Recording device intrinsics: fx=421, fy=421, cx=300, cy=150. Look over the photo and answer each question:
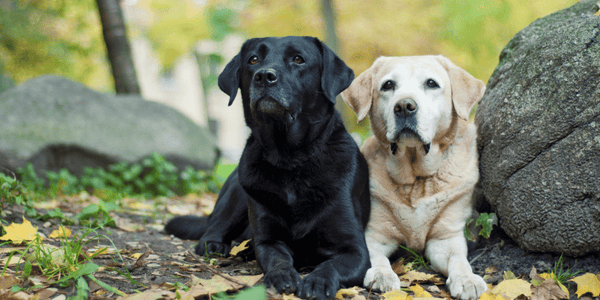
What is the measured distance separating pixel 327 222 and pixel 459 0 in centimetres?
1184

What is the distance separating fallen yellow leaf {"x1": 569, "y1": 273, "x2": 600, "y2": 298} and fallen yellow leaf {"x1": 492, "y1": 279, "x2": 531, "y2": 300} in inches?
9.8

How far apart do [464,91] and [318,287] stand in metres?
1.66

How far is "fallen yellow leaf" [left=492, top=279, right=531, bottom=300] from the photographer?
2.22 metres

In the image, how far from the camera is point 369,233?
291 cm

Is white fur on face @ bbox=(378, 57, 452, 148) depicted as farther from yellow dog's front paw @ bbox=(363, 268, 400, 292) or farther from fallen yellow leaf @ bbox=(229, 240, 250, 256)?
fallen yellow leaf @ bbox=(229, 240, 250, 256)

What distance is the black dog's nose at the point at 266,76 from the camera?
251 centimetres

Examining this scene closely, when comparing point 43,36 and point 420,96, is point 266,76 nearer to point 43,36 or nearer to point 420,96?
point 420,96

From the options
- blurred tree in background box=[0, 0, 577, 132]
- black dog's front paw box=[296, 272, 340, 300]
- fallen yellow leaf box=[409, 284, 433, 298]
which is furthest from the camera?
blurred tree in background box=[0, 0, 577, 132]

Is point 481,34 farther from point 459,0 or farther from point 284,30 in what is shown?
point 284,30

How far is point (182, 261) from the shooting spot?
2691mm

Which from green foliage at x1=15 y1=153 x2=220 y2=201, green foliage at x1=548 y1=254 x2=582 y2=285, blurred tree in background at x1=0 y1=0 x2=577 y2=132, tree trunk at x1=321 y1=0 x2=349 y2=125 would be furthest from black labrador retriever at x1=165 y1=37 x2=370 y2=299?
tree trunk at x1=321 y1=0 x2=349 y2=125

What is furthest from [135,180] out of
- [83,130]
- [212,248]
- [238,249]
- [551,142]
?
[551,142]

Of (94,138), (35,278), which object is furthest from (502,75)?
(94,138)

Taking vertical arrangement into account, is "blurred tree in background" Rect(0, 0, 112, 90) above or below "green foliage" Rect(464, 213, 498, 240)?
above
